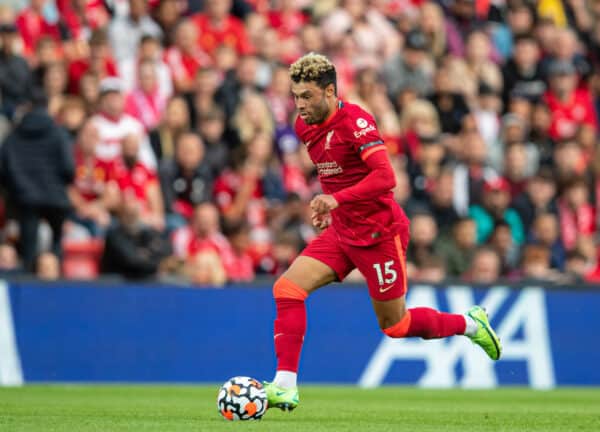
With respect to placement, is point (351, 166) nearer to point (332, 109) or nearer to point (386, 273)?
point (332, 109)

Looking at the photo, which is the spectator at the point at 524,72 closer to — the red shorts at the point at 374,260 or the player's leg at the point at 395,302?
the player's leg at the point at 395,302

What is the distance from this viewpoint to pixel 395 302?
9.47 meters

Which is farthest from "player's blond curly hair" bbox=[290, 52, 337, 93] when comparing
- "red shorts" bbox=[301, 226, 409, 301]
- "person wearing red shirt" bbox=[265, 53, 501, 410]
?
"red shorts" bbox=[301, 226, 409, 301]

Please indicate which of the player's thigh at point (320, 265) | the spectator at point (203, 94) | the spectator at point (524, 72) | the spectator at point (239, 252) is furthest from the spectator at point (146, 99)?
the player's thigh at point (320, 265)

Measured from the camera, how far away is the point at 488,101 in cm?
1844

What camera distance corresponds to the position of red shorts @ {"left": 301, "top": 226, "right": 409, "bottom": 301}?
934cm

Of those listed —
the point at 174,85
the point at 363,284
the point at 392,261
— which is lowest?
the point at 363,284

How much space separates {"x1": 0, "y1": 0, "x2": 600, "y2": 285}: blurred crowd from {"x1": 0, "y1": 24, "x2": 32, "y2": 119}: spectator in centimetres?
2

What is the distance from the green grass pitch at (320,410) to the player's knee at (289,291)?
31.9 inches

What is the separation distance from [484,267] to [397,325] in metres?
6.23

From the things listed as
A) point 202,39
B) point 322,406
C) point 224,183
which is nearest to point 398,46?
point 202,39

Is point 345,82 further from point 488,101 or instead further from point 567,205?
point 567,205

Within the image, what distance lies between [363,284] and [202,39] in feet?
14.2

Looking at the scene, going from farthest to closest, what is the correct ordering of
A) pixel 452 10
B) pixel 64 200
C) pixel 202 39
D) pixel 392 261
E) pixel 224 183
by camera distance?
pixel 452 10
pixel 202 39
pixel 224 183
pixel 64 200
pixel 392 261
